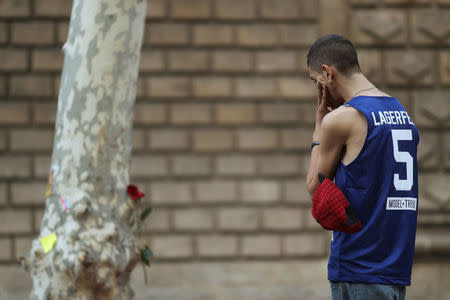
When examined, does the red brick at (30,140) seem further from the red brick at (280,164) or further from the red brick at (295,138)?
the red brick at (295,138)

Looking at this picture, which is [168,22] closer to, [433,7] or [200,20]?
[200,20]

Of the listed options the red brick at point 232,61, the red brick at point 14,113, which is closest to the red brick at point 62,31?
the red brick at point 14,113

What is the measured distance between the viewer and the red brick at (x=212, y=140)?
7.32 meters

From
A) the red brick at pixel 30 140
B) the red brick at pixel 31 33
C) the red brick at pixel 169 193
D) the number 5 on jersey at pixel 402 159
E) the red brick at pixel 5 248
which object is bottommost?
the red brick at pixel 5 248

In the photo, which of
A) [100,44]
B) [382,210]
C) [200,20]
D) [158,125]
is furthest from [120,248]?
[200,20]

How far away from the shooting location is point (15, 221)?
7.18 meters

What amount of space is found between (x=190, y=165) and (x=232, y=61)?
3.82 feet

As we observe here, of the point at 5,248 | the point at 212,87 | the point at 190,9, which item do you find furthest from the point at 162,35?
the point at 5,248

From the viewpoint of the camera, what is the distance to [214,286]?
23.9 feet

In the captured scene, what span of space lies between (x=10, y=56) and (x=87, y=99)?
3.39 metres

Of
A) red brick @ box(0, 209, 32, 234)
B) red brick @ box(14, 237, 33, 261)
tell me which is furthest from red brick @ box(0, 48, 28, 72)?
red brick @ box(14, 237, 33, 261)

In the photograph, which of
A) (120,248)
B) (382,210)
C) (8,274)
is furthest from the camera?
(8,274)

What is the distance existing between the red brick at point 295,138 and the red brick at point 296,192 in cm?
35

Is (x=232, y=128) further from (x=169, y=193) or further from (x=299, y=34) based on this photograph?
(x=299, y=34)
